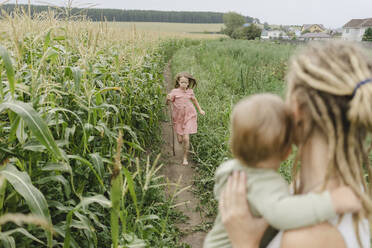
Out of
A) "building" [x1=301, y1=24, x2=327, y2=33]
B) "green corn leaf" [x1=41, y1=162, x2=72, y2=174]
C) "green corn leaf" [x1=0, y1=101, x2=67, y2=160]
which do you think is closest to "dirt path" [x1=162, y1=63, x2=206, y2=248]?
"green corn leaf" [x1=41, y1=162, x2=72, y2=174]

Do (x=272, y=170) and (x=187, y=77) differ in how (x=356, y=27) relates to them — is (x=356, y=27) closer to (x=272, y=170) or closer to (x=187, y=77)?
(x=187, y=77)

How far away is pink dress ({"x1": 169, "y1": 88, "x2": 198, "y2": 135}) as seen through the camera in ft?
16.7

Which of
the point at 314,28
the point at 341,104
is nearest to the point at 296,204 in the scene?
the point at 341,104

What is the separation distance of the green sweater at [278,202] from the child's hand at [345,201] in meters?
0.02

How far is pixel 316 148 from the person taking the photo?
986 millimetres

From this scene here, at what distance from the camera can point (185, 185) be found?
4305 mm

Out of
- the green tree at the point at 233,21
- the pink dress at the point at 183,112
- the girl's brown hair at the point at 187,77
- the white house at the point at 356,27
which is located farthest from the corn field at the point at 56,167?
the white house at the point at 356,27

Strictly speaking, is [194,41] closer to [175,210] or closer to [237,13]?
[175,210]

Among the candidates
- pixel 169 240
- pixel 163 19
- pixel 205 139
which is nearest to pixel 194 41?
pixel 205 139

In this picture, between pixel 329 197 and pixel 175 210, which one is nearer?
pixel 329 197

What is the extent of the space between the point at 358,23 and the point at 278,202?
244ft

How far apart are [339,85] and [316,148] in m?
0.21

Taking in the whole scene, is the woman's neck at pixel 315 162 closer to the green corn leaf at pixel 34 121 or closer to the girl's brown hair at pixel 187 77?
the green corn leaf at pixel 34 121

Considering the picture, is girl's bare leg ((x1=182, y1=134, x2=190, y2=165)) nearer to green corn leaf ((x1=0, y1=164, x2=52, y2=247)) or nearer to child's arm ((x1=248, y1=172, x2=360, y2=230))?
green corn leaf ((x1=0, y1=164, x2=52, y2=247))
